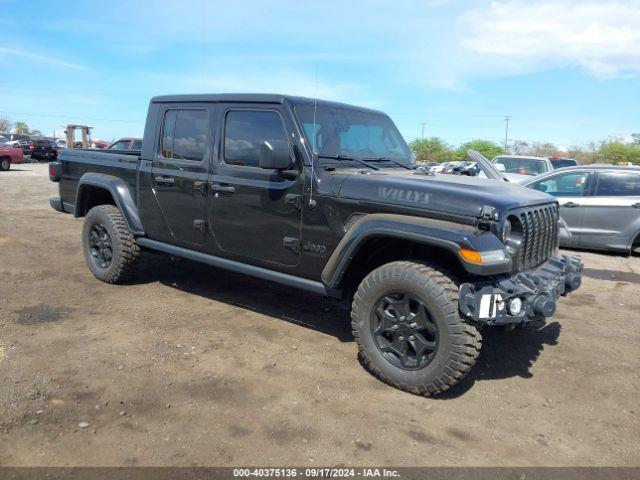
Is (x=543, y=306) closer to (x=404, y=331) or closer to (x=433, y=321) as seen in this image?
(x=433, y=321)

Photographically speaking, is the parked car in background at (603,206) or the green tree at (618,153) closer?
the parked car in background at (603,206)

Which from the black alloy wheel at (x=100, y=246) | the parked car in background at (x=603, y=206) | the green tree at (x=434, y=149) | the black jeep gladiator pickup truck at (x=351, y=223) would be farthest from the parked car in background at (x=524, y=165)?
the green tree at (x=434, y=149)

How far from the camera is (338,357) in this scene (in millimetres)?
4195

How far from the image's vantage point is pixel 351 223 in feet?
12.7

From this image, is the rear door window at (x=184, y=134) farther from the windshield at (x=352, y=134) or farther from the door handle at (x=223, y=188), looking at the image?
the windshield at (x=352, y=134)

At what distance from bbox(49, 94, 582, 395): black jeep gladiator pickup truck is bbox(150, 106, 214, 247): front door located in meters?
0.01

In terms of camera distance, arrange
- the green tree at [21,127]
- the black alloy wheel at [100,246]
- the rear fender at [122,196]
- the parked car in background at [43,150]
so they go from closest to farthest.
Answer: the rear fender at [122,196]
the black alloy wheel at [100,246]
the parked car in background at [43,150]
the green tree at [21,127]

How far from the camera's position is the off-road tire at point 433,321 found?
3.36 metres

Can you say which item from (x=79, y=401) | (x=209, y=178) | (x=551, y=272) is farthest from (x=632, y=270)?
(x=79, y=401)

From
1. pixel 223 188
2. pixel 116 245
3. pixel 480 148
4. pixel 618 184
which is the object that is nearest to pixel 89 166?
pixel 116 245

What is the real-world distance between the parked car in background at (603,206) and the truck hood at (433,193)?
4.95m

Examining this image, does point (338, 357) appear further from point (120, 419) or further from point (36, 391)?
point (36, 391)

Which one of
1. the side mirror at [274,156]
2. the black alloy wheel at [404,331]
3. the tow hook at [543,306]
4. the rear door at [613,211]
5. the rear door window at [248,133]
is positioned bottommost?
the black alloy wheel at [404,331]

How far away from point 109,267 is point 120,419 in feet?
9.57
